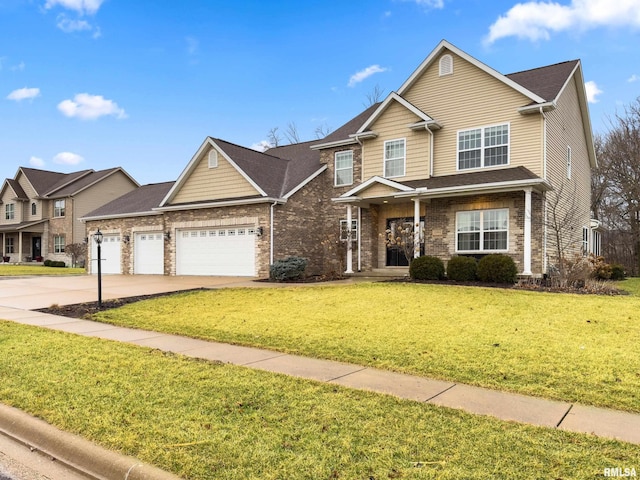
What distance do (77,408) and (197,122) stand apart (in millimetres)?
31205

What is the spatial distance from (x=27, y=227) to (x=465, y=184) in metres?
39.3

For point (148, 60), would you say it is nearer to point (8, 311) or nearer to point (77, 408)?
point (8, 311)

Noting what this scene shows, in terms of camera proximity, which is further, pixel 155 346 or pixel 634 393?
pixel 155 346

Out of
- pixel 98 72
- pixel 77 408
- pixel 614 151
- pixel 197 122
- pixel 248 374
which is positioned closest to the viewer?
pixel 77 408

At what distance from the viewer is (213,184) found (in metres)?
21.0

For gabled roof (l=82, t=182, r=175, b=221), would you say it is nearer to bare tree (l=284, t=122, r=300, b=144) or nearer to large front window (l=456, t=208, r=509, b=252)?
large front window (l=456, t=208, r=509, b=252)

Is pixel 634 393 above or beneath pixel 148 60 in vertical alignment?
beneath

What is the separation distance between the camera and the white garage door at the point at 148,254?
76.7 feet

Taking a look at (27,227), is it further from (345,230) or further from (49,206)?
(345,230)

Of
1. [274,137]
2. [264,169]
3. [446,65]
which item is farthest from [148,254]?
[274,137]

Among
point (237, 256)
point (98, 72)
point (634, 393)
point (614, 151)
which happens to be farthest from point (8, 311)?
point (614, 151)

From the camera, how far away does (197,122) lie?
108 ft

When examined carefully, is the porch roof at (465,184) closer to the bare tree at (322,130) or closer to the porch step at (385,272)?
the porch step at (385,272)

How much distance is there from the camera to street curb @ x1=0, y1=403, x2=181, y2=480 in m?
3.23
